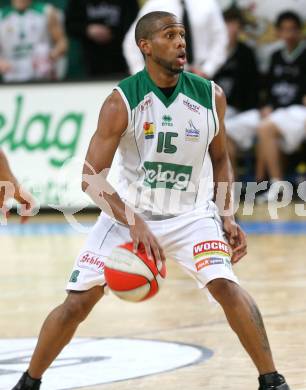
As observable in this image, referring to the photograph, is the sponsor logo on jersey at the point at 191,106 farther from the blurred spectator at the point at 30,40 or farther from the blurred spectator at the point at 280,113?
the blurred spectator at the point at 30,40

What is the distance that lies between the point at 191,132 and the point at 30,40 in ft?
32.6

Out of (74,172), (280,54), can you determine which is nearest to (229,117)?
(280,54)

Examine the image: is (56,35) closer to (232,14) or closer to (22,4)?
(22,4)

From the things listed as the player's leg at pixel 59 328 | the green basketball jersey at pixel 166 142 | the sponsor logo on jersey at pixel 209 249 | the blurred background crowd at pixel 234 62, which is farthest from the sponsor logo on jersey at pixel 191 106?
the blurred background crowd at pixel 234 62

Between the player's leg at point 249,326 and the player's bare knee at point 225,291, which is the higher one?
the player's bare knee at point 225,291

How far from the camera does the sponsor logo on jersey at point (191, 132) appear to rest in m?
5.71

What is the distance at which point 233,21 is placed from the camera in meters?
15.1

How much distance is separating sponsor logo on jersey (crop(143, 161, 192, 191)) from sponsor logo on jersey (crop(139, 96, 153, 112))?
0.87 ft

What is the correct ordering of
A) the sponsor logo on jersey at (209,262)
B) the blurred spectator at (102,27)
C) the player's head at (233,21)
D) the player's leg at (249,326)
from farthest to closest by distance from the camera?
the blurred spectator at (102,27)
the player's head at (233,21)
the sponsor logo on jersey at (209,262)
the player's leg at (249,326)

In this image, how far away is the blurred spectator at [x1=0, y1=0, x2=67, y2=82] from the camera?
Answer: 1521 cm

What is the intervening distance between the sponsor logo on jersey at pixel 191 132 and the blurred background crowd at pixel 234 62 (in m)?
9.00

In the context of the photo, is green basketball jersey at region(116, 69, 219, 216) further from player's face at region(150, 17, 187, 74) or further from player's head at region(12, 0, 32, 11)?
player's head at region(12, 0, 32, 11)

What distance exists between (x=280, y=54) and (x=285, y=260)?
4.93 meters

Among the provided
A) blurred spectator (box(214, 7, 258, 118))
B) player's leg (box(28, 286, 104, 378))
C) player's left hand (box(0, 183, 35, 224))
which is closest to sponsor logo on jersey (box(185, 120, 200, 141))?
player's leg (box(28, 286, 104, 378))
